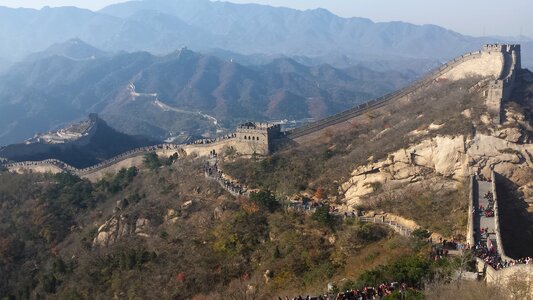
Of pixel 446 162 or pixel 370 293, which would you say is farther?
pixel 446 162

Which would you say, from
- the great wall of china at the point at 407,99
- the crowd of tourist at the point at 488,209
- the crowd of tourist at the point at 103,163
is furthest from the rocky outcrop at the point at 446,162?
the crowd of tourist at the point at 103,163

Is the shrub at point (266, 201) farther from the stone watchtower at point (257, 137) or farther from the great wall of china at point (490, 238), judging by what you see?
the great wall of china at point (490, 238)

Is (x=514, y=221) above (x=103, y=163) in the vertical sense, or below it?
below

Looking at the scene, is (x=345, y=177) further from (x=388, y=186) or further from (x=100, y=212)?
(x=100, y=212)

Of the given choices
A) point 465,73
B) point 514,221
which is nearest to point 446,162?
point 514,221

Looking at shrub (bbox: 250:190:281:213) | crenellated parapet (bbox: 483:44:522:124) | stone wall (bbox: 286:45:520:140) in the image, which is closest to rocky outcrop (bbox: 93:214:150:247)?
shrub (bbox: 250:190:281:213)

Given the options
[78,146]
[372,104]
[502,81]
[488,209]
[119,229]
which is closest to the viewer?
→ [488,209]

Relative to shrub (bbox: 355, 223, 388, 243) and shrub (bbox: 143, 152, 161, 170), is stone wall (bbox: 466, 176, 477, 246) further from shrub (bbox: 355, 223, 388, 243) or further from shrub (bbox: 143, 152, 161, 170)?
shrub (bbox: 143, 152, 161, 170)

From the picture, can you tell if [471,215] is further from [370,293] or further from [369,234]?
[370,293]
